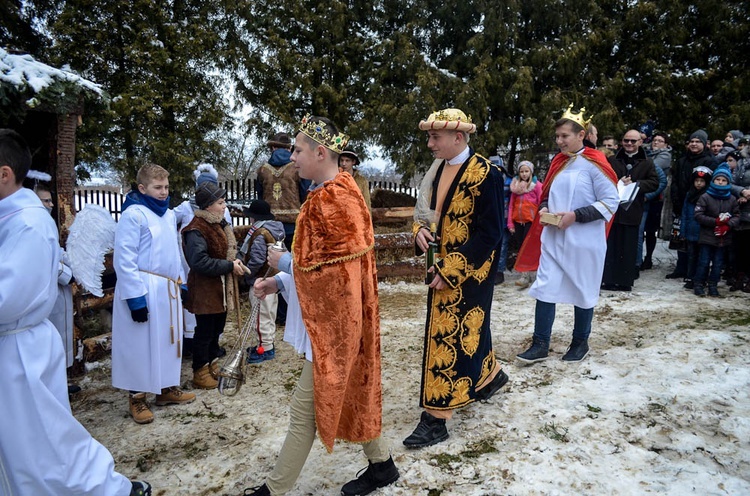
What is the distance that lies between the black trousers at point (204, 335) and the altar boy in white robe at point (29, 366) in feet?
7.16

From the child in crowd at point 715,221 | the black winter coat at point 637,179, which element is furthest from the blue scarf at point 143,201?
the child in crowd at point 715,221

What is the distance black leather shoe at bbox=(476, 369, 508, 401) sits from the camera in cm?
414

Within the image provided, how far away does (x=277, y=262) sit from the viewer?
2.93 metres

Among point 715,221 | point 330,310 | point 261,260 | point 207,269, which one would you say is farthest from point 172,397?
point 715,221

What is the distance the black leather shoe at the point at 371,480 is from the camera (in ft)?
9.86

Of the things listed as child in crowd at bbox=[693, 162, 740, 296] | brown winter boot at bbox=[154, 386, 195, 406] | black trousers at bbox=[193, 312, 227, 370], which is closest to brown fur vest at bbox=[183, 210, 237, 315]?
black trousers at bbox=[193, 312, 227, 370]

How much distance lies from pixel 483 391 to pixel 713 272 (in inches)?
208

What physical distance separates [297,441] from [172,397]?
2183 mm

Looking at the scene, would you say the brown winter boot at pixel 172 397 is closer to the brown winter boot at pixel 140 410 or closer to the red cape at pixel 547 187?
the brown winter boot at pixel 140 410

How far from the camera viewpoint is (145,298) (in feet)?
13.0

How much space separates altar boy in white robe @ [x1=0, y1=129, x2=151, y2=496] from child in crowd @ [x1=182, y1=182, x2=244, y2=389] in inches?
79.0

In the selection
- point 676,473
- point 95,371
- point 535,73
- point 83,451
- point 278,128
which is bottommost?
point 95,371

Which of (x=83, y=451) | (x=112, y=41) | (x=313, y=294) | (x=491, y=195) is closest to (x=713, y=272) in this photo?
(x=491, y=195)

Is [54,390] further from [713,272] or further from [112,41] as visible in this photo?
[112,41]
